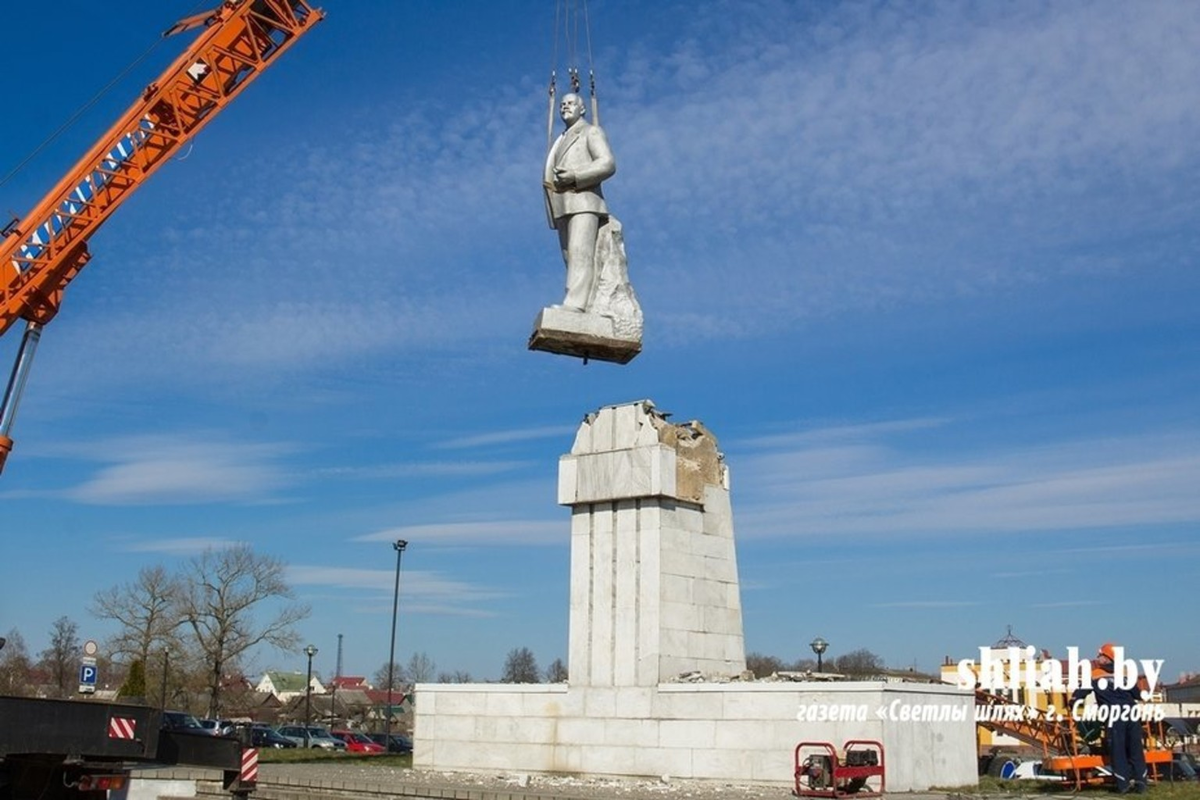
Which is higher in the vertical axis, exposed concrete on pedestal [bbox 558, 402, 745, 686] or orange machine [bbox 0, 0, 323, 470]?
orange machine [bbox 0, 0, 323, 470]

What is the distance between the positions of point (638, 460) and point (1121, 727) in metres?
6.83

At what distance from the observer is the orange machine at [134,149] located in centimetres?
2141

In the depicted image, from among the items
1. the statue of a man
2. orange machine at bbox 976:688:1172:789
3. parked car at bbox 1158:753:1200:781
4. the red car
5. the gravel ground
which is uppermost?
the statue of a man

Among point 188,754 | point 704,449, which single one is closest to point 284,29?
point 704,449

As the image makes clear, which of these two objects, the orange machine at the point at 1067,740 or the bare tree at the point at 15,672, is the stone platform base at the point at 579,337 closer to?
the orange machine at the point at 1067,740

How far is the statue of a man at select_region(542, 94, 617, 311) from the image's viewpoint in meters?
17.8

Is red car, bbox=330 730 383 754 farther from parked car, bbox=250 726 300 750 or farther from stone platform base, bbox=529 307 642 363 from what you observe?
stone platform base, bbox=529 307 642 363

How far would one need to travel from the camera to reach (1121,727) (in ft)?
44.6

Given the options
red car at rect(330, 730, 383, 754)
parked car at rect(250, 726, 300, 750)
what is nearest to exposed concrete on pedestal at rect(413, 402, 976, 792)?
red car at rect(330, 730, 383, 754)

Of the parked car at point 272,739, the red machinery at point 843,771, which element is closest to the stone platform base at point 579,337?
the red machinery at point 843,771

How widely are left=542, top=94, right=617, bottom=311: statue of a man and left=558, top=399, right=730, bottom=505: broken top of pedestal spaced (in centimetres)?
203

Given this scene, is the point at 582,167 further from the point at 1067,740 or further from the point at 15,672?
the point at 15,672

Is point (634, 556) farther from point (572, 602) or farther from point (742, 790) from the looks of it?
point (742, 790)

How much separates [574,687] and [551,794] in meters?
3.52
